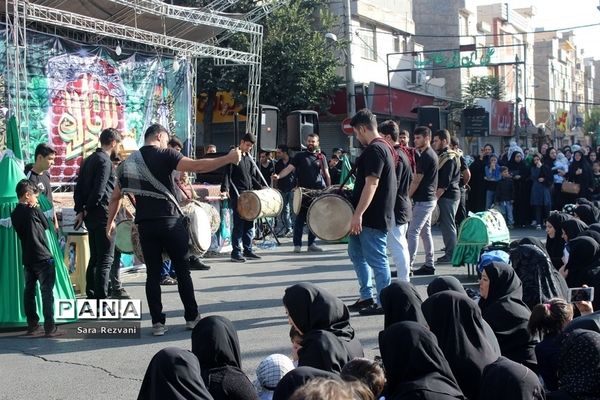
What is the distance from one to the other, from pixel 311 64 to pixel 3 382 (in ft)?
70.2

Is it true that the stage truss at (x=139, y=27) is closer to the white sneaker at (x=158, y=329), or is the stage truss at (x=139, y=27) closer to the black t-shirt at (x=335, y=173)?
the black t-shirt at (x=335, y=173)

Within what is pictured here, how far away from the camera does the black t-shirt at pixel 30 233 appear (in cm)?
759

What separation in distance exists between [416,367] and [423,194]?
280 inches

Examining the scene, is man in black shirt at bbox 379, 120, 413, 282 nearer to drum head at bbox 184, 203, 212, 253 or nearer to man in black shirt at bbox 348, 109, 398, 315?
man in black shirt at bbox 348, 109, 398, 315

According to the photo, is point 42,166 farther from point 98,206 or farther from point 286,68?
point 286,68

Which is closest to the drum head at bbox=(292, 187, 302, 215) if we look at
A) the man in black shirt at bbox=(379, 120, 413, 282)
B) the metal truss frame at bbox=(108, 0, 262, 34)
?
the man in black shirt at bbox=(379, 120, 413, 282)

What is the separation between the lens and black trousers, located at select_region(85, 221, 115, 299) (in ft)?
28.9

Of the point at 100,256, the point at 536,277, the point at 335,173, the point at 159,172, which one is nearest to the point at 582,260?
the point at 536,277

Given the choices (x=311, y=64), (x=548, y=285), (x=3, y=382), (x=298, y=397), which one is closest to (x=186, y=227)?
(x=3, y=382)

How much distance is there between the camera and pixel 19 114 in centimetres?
1508

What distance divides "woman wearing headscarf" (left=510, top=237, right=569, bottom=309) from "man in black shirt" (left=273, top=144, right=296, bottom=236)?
390 inches

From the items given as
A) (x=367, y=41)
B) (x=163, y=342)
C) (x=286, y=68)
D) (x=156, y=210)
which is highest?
(x=367, y=41)

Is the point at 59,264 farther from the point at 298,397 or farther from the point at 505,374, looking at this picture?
the point at 298,397

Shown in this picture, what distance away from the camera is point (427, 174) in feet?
35.4
